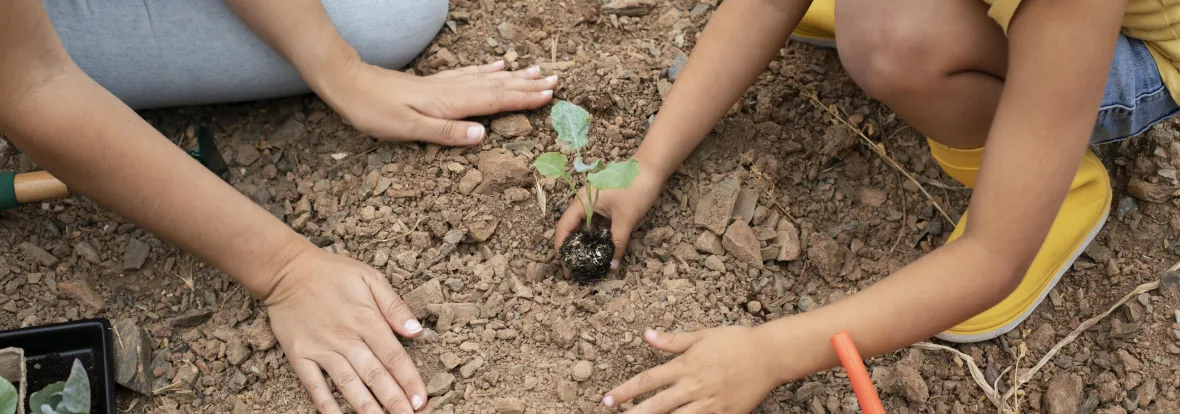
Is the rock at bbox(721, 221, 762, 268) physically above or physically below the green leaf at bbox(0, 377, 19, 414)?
below

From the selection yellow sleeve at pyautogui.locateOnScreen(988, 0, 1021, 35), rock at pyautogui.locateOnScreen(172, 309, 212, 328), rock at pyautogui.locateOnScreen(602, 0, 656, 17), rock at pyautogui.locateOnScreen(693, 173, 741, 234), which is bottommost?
rock at pyautogui.locateOnScreen(172, 309, 212, 328)

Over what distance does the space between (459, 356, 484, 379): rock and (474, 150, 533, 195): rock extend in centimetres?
39

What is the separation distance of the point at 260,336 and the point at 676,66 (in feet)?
3.40

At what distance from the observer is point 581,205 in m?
1.77

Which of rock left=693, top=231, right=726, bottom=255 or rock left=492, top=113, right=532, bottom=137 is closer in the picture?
rock left=693, top=231, right=726, bottom=255

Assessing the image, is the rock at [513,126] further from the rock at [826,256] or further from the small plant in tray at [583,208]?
the rock at [826,256]

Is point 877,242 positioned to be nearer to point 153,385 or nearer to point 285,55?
point 285,55

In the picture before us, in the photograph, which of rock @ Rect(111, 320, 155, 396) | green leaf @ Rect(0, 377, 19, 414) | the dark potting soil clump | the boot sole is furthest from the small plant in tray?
green leaf @ Rect(0, 377, 19, 414)

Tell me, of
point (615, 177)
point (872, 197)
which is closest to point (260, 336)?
point (615, 177)

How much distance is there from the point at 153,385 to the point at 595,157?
3.12 ft

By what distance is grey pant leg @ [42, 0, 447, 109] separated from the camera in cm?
193

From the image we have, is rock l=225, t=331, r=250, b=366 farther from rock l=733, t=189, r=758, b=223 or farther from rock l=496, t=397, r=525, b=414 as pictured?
rock l=733, t=189, r=758, b=223

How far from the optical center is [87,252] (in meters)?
1.89

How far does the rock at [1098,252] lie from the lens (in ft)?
6.05
